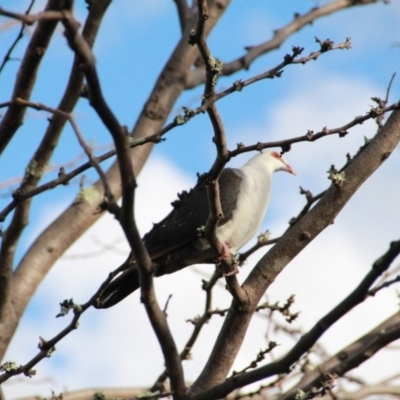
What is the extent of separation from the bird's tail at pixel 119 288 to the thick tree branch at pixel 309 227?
1302mm

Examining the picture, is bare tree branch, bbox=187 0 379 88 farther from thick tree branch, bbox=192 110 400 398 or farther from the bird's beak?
thick tree branch, bbox=192 110 400 398

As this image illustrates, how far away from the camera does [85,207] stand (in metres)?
5.72

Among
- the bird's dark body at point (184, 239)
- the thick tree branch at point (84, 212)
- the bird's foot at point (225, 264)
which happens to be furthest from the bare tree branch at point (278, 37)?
the bird's foot at point (225, 264)

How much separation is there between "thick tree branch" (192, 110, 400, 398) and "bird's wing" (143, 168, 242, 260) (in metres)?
1.40

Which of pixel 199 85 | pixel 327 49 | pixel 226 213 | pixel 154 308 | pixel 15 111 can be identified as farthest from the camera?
pixel 199 85

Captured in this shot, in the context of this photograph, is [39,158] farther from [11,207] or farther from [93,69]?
[93,69]

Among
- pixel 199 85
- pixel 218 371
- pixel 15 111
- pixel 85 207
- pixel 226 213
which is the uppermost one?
pixel 199 85

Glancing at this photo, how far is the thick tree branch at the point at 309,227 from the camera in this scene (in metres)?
3.73

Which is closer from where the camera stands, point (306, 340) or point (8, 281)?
point (306, 340)

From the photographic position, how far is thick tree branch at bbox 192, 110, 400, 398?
3.73 meters

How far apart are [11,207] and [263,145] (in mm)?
977

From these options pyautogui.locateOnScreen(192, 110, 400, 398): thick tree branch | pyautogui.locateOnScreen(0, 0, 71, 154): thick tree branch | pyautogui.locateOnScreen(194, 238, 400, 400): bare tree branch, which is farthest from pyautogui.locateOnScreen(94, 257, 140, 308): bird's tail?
pyautogui.locateOnScreen(194, 238, 400, 400): bare tree branch

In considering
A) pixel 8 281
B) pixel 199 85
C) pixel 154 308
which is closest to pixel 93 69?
pixel 154 308

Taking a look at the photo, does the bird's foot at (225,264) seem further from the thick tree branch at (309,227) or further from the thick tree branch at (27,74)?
the thick tree branch at (27,74)
